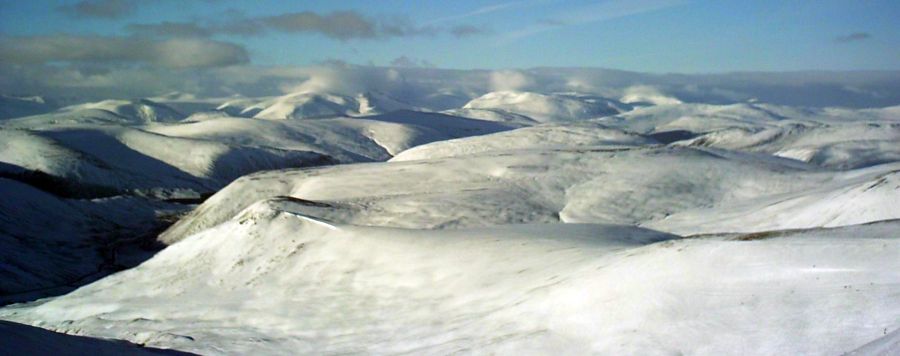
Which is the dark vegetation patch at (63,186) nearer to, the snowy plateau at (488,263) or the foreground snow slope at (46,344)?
the snowy plateau at (488,263)

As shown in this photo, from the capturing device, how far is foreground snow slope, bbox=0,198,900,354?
1071 cm

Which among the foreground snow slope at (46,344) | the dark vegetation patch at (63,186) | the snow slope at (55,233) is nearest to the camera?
the foreground snow slope at (46,344)

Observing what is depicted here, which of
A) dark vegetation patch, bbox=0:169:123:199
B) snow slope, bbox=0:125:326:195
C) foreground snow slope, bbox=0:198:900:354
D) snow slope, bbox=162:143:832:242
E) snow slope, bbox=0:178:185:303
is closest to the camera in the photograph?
foreground snow slope, bbox=0:198:900:354

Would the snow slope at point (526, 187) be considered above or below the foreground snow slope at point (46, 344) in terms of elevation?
below

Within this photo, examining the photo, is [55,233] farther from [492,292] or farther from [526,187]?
[492,292]

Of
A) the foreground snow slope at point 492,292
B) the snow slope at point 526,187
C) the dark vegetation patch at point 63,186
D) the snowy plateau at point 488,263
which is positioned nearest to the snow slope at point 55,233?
the snowy plateau at point 488,263

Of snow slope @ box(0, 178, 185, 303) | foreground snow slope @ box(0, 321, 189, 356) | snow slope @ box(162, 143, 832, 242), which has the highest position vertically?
foreground snow slope @ box(0, 321, 189, 356)

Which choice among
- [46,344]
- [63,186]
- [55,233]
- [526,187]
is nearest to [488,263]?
[46,344]

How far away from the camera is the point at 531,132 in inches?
3250

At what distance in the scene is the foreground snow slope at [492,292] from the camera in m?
10.7

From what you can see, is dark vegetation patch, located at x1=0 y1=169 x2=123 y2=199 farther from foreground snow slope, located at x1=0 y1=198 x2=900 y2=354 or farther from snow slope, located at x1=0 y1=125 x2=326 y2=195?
foreground snow slope, located at x1=0 y1=198 x2=900 y2=354

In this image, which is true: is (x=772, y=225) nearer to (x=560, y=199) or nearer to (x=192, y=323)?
(x=560, y=199)

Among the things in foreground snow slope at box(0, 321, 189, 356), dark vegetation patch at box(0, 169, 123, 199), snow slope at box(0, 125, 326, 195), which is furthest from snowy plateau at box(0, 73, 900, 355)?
snow slope at box(0, 125, 326, 195)

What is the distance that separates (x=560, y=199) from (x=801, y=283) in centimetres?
2459
